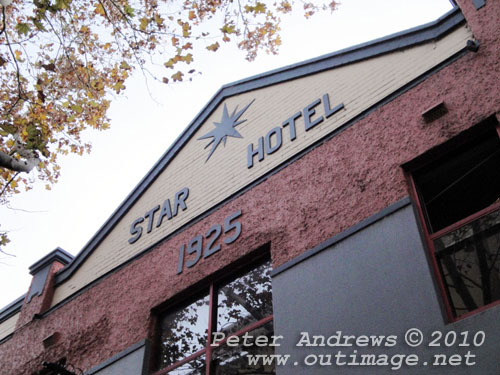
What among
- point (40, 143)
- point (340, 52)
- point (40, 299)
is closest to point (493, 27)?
point (340, 52)

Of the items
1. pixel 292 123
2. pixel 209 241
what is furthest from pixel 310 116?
pixel 209 241

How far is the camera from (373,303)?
519 centimetres

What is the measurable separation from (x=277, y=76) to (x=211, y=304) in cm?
441

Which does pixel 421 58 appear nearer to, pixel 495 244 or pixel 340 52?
pixel 340 52

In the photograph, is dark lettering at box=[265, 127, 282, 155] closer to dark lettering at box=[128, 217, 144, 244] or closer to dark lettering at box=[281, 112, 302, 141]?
dark lettering at box=[281, 112, 302, 141]

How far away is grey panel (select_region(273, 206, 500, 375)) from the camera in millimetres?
4445

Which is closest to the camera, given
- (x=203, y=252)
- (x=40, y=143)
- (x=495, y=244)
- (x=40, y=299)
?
(x=495, y=244)

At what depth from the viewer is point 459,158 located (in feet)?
19.4

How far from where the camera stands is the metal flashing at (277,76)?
7.02 metres

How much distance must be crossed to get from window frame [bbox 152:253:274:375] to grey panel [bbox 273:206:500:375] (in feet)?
2.13

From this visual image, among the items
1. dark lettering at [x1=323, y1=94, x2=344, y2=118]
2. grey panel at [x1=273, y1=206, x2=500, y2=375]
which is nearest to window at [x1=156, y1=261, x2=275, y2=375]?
grey panel at [x1=273, y1=206, x2=500, y2=375]

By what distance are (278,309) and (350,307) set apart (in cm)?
103

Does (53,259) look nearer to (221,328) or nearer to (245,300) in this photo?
(221,328)

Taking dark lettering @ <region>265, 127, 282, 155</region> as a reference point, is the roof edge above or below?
below
